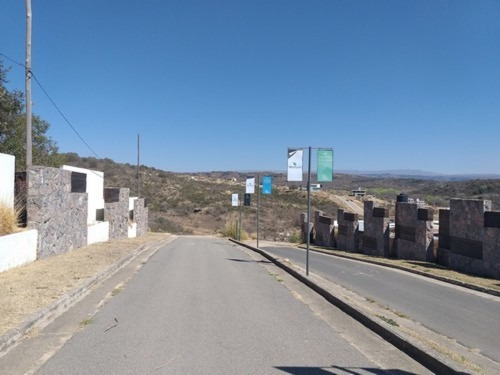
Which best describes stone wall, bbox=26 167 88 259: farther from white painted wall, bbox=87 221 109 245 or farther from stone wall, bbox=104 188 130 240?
stone wall, bbox=104 188 130 240

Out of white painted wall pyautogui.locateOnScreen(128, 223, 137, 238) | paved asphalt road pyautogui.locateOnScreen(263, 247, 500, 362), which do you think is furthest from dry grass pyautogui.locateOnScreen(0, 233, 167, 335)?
white painted wall pyautogui.locateOnScreen(128, 223, 137, 238)

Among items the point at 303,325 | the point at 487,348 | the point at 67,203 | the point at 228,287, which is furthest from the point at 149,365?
the point at 67,203

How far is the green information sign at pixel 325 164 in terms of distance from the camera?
1441cm

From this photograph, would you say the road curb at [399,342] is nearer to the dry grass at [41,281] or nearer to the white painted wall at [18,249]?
the dry grass at [41,281]

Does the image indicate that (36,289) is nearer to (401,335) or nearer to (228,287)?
(228,287)

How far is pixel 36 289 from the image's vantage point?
10383 mm

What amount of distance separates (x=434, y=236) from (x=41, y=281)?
1717 cm

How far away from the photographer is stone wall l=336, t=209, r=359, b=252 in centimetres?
2978

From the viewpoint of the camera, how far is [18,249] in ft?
44.1

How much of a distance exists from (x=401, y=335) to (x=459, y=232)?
12.7 metres

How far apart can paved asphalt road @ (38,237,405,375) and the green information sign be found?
367cm

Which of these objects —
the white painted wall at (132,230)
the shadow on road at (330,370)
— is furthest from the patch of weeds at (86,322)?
the white painted wall at (132,230)

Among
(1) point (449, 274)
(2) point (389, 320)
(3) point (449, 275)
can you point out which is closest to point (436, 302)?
(2) point (389, 320)

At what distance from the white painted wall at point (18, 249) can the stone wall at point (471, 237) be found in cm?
1410
